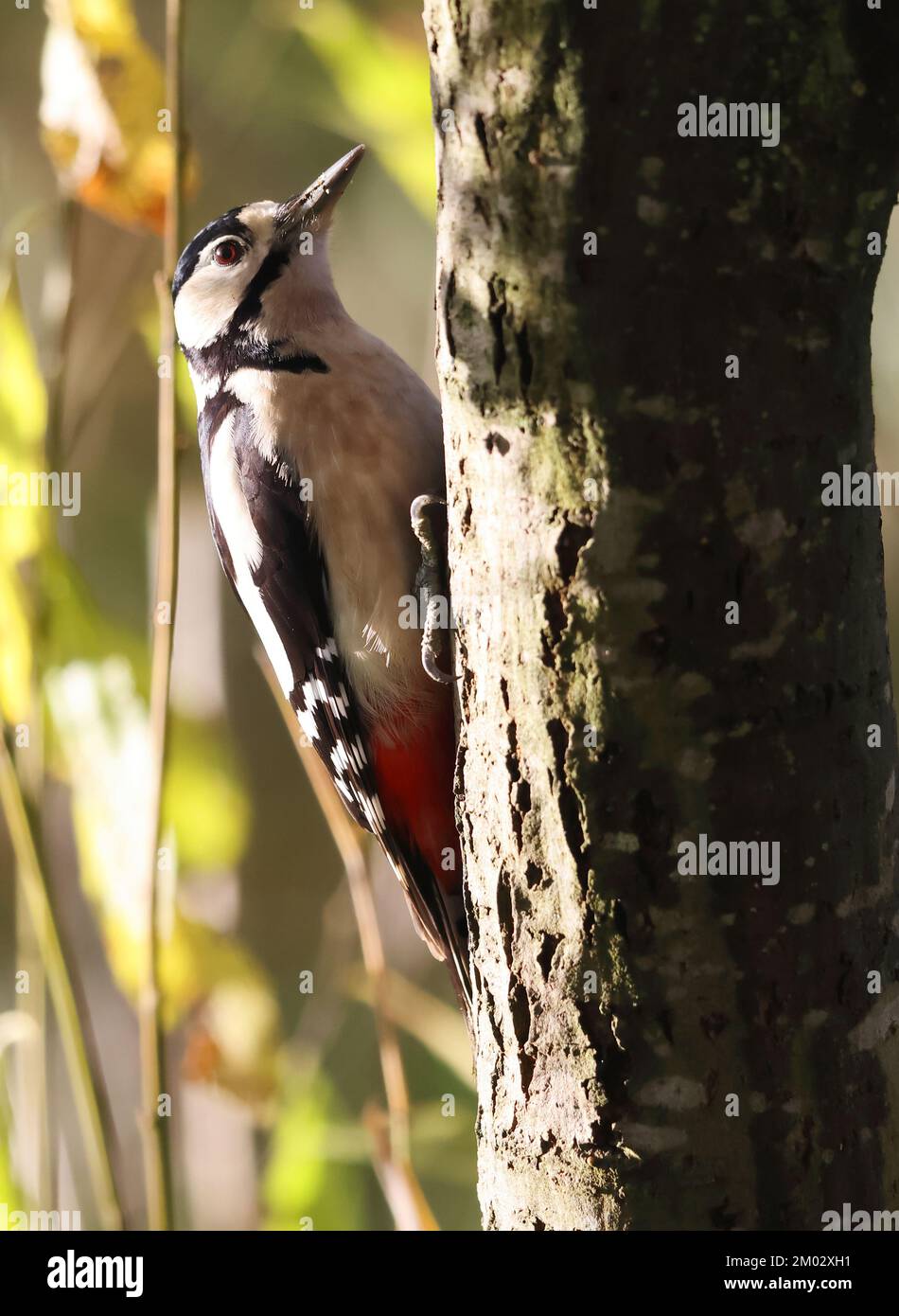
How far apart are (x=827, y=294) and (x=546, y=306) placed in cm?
19

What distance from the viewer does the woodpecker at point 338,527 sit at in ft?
4.94

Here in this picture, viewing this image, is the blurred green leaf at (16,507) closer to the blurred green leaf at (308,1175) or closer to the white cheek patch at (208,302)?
the white cheek patch at (208,302)

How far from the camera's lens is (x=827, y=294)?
81 cm

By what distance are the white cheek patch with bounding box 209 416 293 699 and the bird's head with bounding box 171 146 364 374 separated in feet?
0.52

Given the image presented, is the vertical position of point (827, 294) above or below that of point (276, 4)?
below

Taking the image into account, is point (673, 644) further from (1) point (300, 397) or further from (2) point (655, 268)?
(1) point (300, 397)

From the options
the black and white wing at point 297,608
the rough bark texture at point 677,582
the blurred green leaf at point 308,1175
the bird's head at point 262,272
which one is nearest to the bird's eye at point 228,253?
the bird's head at point 262,272

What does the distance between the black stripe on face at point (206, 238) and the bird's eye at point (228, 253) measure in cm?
1

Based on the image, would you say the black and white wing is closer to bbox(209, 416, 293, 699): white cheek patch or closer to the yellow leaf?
bbox(209, 416, 293, 699): white cheek patch

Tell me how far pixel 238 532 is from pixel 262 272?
1.26 feet

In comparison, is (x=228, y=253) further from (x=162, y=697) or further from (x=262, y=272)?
(x=162, y=697)

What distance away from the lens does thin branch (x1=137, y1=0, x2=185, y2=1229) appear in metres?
1.34

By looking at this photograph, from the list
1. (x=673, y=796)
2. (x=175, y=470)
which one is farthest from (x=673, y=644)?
(x=175, y=470)

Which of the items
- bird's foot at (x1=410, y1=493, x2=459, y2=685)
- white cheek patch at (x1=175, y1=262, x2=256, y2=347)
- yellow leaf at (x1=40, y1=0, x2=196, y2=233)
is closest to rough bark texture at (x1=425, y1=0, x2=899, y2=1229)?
bird's foot at (x1=410, y1=493, x2=459, y2=685)
